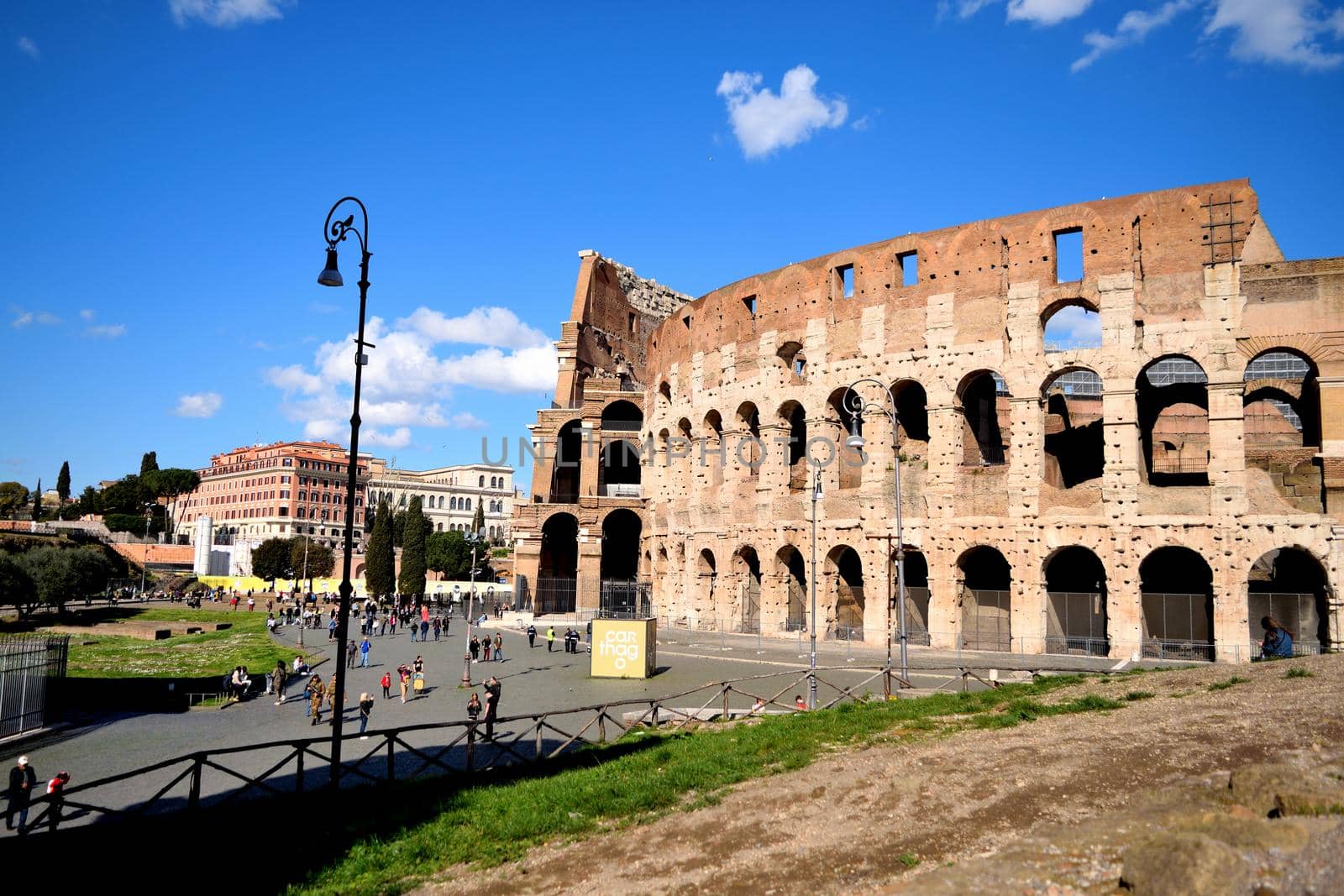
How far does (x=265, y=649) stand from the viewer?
34.8 meters

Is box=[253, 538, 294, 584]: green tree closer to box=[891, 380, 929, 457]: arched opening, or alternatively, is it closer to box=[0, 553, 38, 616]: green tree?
box=[0, 553, 38, 616]: green tree

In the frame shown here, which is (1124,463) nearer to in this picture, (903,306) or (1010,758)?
(903,306)

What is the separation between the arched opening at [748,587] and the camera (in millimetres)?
37812

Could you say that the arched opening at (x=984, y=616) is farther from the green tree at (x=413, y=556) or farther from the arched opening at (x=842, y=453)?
the green tree at (x=413, y=556)

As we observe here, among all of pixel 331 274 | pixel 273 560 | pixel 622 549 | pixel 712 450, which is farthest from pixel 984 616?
pixel 273 560

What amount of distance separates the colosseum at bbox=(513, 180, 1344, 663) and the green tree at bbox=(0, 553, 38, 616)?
105ft

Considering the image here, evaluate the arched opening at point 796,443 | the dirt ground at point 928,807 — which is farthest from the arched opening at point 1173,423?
the dirt ground at point 928,807

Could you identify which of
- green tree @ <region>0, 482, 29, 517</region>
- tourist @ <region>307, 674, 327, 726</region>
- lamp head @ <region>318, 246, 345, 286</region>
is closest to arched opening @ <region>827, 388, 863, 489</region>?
tourist @ <region>307, 674, 327, 726</region>

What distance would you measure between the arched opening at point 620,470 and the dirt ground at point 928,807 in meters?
38.6

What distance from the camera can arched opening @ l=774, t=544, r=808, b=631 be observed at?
35906 millimetres

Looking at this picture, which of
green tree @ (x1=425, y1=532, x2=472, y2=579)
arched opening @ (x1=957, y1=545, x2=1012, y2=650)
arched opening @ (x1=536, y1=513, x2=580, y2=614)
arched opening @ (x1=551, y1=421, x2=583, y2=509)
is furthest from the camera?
green tree @ (x1=425, y1=532, x2=472, y2=579)

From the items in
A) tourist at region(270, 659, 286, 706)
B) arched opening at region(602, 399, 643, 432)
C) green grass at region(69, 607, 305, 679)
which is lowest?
green grass at region(69, 607, 305, 679)

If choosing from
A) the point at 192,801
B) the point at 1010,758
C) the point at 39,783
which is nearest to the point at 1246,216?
the point at 1010,758

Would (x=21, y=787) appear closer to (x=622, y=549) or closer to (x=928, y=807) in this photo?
(x=928, y=807)
